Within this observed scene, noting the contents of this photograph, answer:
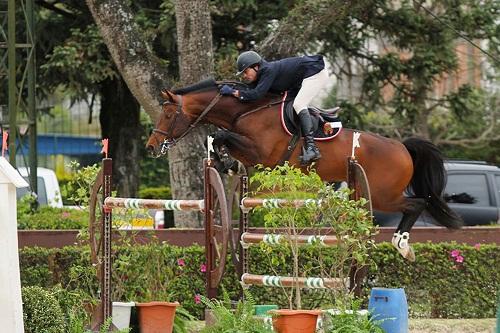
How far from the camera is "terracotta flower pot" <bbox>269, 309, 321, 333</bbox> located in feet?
29.0

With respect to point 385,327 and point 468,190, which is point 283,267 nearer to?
point 385,327

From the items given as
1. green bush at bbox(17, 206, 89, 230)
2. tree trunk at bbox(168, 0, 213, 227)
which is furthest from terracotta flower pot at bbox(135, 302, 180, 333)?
tree trunk at bbox(168, 0, 213, 227)

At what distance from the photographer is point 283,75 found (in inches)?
478

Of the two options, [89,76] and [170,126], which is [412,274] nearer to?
[170,126]

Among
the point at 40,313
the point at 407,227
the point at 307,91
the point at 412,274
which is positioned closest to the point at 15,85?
the point at 307,91

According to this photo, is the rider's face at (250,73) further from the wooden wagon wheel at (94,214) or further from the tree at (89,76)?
the tree at (89,76)

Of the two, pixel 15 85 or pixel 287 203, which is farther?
pixel 15 85

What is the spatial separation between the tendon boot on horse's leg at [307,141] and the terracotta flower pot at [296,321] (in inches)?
131

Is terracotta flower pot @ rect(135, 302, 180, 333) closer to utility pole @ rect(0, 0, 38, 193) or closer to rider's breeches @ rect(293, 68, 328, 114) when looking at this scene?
rider's breeches @ rect(293, 68, 328, 114)

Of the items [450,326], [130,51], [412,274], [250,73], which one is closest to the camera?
[450,326]

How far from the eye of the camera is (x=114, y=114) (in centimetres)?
2514

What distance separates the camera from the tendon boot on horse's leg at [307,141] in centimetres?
1199

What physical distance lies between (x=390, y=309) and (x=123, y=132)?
16085 millimetres

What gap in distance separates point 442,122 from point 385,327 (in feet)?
84.8
